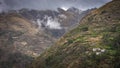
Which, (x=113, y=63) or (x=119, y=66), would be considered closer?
(x=119, y=66)

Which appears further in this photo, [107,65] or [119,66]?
[107,65]
